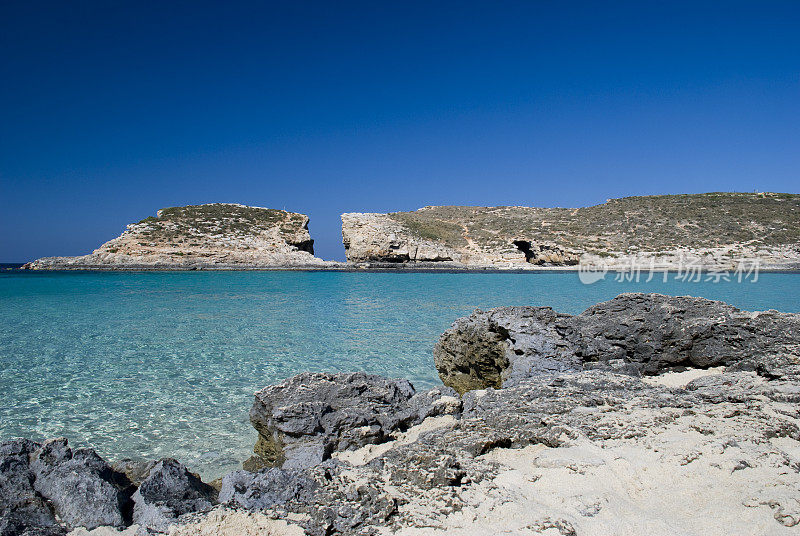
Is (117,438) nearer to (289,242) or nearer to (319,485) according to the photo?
(319,485)

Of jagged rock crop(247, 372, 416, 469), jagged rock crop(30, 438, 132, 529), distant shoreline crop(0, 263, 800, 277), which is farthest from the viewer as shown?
distant shoreline crop(0, 263, 800, 277)

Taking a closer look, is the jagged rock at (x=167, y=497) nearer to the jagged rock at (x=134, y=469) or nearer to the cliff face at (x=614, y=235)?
the jagged rock at (x=134, y=469)

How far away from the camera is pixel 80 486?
2393mm

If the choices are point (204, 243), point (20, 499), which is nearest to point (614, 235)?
point (204, 243)

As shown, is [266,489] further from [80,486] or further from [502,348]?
[502,348]

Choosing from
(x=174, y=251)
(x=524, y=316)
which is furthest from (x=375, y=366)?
(x=174, y=251)

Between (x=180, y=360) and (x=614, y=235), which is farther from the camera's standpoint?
(x=614, y=235)

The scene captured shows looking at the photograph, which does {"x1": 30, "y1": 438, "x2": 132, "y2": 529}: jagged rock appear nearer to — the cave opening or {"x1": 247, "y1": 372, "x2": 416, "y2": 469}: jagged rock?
{"x1": 247, "y1": 372, "x2": 416, "y2": 469}: jagged rock

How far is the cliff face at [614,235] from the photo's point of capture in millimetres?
45500

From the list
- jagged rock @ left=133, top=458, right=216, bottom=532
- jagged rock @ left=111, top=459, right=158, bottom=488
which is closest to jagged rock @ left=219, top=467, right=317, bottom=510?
jagged rock @ left=133, top=458, right=216, bottom=532

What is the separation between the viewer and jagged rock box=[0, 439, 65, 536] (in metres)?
2.09

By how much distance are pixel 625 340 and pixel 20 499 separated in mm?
5036

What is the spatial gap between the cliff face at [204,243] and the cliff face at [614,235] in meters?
7.30

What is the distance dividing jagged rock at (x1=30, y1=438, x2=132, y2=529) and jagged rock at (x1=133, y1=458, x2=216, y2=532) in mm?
106
